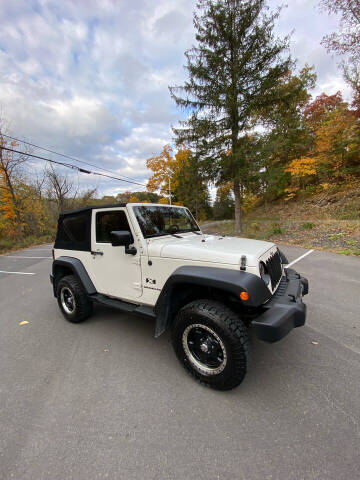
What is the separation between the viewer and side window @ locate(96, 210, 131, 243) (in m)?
2.58

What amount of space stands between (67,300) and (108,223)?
165cm

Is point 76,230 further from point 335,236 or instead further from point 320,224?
point 320,224

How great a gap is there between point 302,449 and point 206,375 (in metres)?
0.81

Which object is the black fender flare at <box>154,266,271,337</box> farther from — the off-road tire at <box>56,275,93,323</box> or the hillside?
the hillside

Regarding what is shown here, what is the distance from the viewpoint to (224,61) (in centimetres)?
1041

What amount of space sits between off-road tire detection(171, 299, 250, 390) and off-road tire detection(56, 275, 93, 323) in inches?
69.6

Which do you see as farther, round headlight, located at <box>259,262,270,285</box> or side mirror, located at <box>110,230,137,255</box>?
side mirror, located at <box>110,230,137,255</box>

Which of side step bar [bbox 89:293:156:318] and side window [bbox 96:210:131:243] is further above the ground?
side window [bbox 96:210:131:243]

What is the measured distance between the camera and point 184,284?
212 centimetres

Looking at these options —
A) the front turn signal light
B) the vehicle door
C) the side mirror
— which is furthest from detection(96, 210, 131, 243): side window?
the front turn signal light

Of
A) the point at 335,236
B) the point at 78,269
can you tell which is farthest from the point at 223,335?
the point at 335,236

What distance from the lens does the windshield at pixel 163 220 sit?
2.56 meters

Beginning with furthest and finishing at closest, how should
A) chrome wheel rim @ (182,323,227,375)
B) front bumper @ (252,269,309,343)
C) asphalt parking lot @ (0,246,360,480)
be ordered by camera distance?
chrome wheel rim @ (182,323,227,375) < front bumper @ (252,269,309,343) < asphalt parking lot @ (0,246,360,480)

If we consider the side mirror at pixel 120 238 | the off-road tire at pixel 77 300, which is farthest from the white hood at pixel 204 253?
the off-road tire at pixel 77 300
